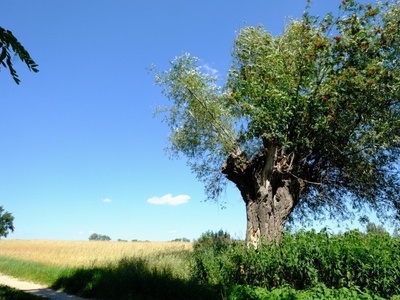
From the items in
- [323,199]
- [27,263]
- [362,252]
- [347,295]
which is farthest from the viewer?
[27,263]

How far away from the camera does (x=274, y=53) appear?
54.1 ft

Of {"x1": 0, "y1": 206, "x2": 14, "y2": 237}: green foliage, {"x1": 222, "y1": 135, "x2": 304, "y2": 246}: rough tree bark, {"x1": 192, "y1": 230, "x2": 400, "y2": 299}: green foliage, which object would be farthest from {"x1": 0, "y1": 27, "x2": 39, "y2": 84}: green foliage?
{"x1": 0, "y1": 206, "x2": 14, "y2": 237}: green foliage

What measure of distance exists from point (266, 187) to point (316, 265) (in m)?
5.30

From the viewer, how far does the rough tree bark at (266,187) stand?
1603cm

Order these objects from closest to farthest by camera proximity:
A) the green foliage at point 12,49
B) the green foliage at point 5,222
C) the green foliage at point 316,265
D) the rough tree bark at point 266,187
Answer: the green foliage at point 12,49 → the green foliage at point 316,265 → the rough tree bark at point 266,187 → the green foliage at point 5,222

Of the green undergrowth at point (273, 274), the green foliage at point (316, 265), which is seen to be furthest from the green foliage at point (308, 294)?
the green foliage at point (316, 265)

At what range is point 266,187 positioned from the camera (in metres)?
16.2

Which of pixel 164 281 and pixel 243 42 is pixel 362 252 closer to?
pixel 164 281

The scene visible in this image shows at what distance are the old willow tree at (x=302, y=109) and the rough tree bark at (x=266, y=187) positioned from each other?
5cm

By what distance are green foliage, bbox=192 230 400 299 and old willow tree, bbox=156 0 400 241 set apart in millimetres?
2996

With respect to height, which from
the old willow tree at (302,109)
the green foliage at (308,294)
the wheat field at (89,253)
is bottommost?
the green foliage at (308,294)

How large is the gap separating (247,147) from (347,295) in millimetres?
11199

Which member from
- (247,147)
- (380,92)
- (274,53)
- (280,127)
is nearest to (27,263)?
(247,147)

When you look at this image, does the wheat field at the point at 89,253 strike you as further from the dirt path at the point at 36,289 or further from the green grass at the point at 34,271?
the dirt path at the point at 36,289
